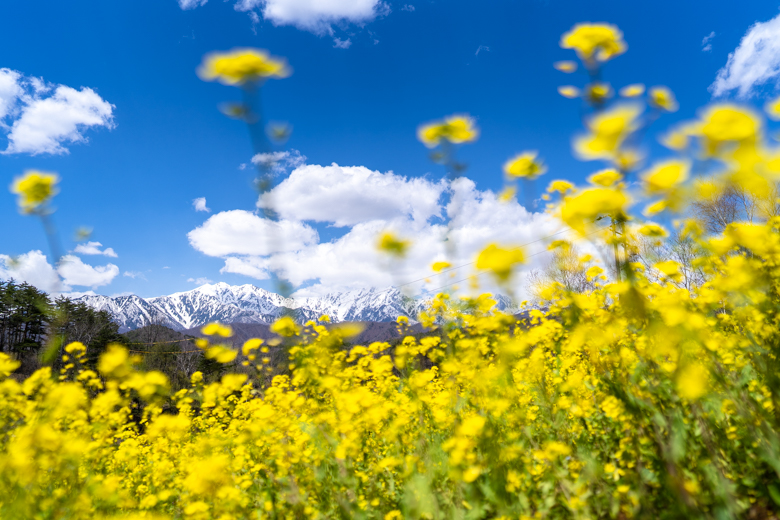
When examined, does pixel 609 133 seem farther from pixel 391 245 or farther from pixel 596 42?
pixel 391 245

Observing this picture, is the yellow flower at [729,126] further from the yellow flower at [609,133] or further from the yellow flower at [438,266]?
the yellow flower at [438,266]

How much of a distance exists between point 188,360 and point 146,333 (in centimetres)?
756

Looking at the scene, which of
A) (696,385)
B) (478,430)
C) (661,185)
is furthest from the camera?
(478,430)

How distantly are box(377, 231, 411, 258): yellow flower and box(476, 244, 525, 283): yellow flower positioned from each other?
674mm

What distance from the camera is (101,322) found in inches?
951

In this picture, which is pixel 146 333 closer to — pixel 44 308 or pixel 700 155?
pixel 44 308

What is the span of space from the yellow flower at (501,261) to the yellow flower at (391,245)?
67 cm

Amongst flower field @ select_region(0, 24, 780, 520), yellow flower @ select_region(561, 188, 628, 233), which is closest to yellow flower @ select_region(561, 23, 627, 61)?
flower field @ select_region(0, 24, 780, 520)

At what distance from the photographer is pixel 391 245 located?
5.47 feet

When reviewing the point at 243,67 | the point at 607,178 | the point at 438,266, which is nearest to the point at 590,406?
the point at 438,266

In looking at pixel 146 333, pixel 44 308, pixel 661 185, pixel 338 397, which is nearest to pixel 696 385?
pixel 661 185

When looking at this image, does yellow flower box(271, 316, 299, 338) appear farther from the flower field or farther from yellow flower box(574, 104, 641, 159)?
yellow flower box(574, 104, 641, 159)

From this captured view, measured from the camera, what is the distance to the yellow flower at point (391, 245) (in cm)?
166

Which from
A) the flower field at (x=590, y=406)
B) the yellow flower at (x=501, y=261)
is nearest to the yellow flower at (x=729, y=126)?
the flower field at (x=590, y=406)
